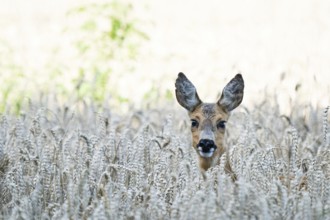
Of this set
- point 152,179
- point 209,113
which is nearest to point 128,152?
point 152,179

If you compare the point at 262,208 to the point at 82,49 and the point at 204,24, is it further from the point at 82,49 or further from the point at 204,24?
the point at 204,24

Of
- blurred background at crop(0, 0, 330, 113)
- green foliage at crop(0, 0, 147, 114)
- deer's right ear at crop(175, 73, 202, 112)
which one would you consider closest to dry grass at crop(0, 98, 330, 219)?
deer's right ear at crop(175, 73, 202, 112)

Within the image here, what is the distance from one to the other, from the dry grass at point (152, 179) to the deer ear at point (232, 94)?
29cm

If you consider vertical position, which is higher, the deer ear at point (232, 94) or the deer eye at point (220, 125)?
the deer ear at point (232, 94)

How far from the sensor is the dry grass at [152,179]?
527 centimetres

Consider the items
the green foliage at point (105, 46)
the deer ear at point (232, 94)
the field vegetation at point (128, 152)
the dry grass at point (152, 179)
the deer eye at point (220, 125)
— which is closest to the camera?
the dry grass at point (152, 179)

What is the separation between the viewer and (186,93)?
8000 mm

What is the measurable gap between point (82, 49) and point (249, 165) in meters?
5.29

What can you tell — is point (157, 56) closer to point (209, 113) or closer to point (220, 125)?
point (209, 113)

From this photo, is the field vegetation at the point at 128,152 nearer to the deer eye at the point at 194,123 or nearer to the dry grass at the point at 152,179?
the dry grass at the point at 152,179

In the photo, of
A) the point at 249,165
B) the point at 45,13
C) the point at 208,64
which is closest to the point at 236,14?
the point at 45,13

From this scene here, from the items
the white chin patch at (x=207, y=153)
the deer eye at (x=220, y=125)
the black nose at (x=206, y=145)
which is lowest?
the white chin patch at (x=207, y=153)

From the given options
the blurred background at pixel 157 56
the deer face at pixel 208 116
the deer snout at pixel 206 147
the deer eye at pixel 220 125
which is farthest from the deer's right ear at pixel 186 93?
the blurred background at pixel 157 56

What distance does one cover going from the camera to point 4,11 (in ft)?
68.5
